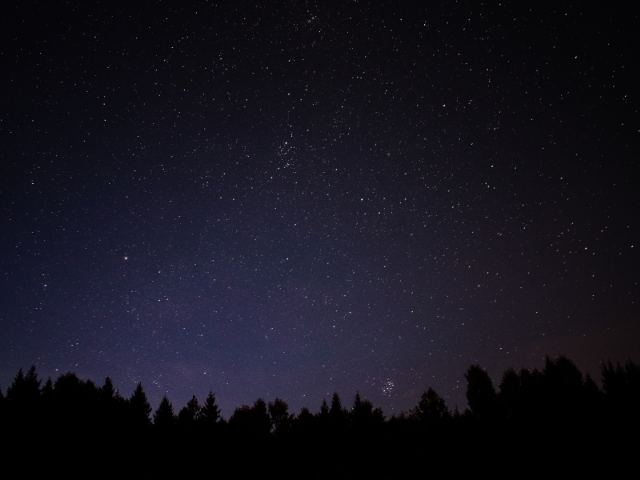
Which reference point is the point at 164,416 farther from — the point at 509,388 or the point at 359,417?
the point at 509,388

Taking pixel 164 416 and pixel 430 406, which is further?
pixel 430 406

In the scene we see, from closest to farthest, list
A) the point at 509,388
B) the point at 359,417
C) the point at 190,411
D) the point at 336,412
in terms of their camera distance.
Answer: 1. the point at 359,417
2. the point at 336,412
3. the point at 190,411
4. the point at 509,388

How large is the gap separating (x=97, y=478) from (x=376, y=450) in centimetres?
2319

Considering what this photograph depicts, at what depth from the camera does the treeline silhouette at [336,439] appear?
26000 millimetres

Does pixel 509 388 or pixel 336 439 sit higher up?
pixel 509 388

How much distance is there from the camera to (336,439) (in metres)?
33.3

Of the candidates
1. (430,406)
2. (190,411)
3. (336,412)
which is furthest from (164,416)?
(430,406)

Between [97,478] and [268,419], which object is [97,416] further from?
[268,419]

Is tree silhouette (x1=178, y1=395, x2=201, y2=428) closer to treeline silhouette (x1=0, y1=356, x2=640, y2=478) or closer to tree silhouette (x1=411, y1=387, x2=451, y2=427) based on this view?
treeline silhouette (x1=0, y1=356, x2=640, y2=478)

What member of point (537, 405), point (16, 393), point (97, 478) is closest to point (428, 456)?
point (537, 405)

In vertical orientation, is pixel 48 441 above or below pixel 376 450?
above

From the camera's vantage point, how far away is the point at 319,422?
39688 millimetres

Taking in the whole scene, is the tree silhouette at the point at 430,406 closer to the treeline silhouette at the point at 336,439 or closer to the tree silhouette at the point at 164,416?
the treeline silhouette at the point at 336,439

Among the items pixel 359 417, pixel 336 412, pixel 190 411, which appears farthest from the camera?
pixel 190 411
